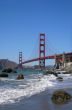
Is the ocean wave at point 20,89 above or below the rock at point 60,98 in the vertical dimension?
above

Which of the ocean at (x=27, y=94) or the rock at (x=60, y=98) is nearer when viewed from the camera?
the ocean at (x=27, y=94)

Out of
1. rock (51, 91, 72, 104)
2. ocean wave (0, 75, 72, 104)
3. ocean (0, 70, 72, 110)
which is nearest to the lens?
ocean (0, 70, 72, 110)

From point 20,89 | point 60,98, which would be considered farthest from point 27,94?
point 60,98

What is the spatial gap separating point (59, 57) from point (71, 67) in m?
5.82

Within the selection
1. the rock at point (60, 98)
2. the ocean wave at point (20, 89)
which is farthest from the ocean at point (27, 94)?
the rock at point (60, 98)

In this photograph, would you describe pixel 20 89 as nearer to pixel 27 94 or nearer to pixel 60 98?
pixel 27 94

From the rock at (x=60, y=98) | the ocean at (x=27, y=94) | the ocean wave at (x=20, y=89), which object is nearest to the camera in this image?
the ocean at (x=27, y=94)

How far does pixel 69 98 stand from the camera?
41.4 ft

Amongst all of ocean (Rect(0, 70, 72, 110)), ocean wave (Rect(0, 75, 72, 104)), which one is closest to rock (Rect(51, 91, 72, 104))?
ocean (Rect(0, 70, 72, 110))

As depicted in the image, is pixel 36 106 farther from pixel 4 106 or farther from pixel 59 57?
pixel 59 57

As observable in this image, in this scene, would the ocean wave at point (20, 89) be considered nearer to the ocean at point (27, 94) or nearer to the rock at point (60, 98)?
the ocean at point (27, 94)

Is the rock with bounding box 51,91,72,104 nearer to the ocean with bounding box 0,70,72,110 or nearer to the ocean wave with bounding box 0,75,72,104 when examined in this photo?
the ocean with bounding box 0,70,72,110

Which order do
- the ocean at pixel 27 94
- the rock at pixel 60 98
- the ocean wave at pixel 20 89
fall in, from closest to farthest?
1. the ocean at pixel 27 94
2. the rock at pixel 60 98
3. the ocean wave at pixel 20 89

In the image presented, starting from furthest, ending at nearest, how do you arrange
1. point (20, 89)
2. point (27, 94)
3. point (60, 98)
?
point (20, 89) < point (27, 94) < point (60, 98)
